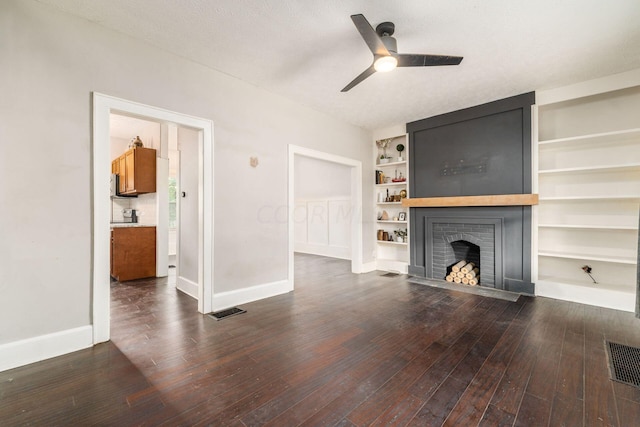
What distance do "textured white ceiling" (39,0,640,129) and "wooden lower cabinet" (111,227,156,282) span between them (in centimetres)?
306

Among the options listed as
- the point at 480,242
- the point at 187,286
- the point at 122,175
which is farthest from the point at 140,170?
the point at 480,242

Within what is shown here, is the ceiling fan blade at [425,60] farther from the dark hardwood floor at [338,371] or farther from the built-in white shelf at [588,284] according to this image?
the built-in white shelf at [588,284]

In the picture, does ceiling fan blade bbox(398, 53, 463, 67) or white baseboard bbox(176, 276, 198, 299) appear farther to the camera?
white baseboard bbox(176, 276, 198, 299)

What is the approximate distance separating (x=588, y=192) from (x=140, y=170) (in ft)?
21.8

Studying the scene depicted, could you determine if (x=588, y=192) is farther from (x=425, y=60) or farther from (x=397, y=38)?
(x=397, y=38)

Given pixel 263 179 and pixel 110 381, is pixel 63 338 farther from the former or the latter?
pixel 263 179

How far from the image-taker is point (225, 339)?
94.2 inches

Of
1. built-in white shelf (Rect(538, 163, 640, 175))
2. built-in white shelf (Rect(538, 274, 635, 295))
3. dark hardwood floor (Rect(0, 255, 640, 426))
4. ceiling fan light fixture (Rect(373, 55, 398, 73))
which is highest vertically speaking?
ceiling fan light fixture (Rect(373, 55, 398, 73))

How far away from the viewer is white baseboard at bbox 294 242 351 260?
6.80m

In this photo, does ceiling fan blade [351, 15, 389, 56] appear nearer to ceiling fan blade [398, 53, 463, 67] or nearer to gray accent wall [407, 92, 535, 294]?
ceiling fan blade [398, 53, 463, 67]

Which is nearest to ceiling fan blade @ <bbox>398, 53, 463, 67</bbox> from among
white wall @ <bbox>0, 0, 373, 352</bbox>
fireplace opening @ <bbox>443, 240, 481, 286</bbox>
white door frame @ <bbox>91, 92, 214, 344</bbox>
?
white wall @ <bbox>0, 0, 373, 352</bbox>

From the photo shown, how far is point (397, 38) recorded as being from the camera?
2.53 meters

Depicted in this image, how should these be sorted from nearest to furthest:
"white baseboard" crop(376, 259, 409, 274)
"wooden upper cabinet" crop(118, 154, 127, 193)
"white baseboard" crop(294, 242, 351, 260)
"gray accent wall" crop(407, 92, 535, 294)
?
1. "gray accent wall" crop(407, 92, 535, 294)
2. "wooden upper cabinet" crop(118, 154, 127, 193)
3. "white baseboard" crop(376, 259, 409, 274)
4. "white baseboard" crop(294, 242, 351, 260)

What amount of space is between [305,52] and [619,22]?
2.78m
